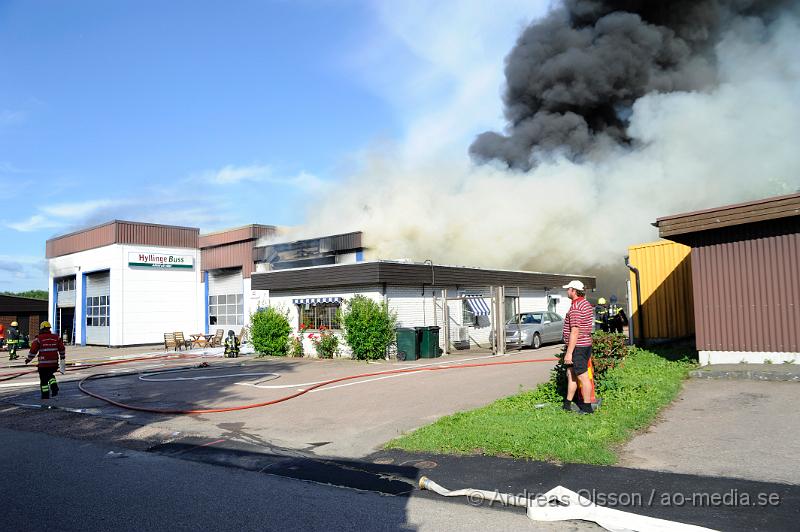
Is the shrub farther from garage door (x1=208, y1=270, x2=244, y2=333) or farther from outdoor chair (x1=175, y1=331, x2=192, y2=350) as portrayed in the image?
garage door (x1=208, y1=270, x2=244, y2=333)

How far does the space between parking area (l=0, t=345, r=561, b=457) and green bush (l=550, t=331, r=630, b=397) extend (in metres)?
1.44

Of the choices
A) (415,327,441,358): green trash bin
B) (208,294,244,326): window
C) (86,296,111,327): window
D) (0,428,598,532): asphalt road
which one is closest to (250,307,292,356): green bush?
(415,327,441,358): green trash bin

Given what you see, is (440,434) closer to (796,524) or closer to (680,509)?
A: (680,509)

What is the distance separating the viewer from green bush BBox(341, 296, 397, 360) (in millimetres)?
17953

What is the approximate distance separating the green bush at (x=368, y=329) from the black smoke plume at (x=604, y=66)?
13.5 meters

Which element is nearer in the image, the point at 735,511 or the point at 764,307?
the point at 735,511

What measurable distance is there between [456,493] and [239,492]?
202 centimetres

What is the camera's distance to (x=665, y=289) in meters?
15.4

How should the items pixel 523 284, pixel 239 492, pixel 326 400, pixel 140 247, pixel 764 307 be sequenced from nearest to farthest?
pixel 239 492 → pixel 764 307 → pixel 326 400 → pixel 523 284 → pixel 140 247

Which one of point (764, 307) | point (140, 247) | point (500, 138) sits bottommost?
point (764, 307)

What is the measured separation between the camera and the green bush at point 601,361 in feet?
27.5

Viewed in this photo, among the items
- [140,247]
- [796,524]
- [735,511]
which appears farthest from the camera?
[140,247]

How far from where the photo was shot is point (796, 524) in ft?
13.0

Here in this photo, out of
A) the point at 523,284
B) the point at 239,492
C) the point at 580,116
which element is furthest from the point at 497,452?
the point at 580,116
